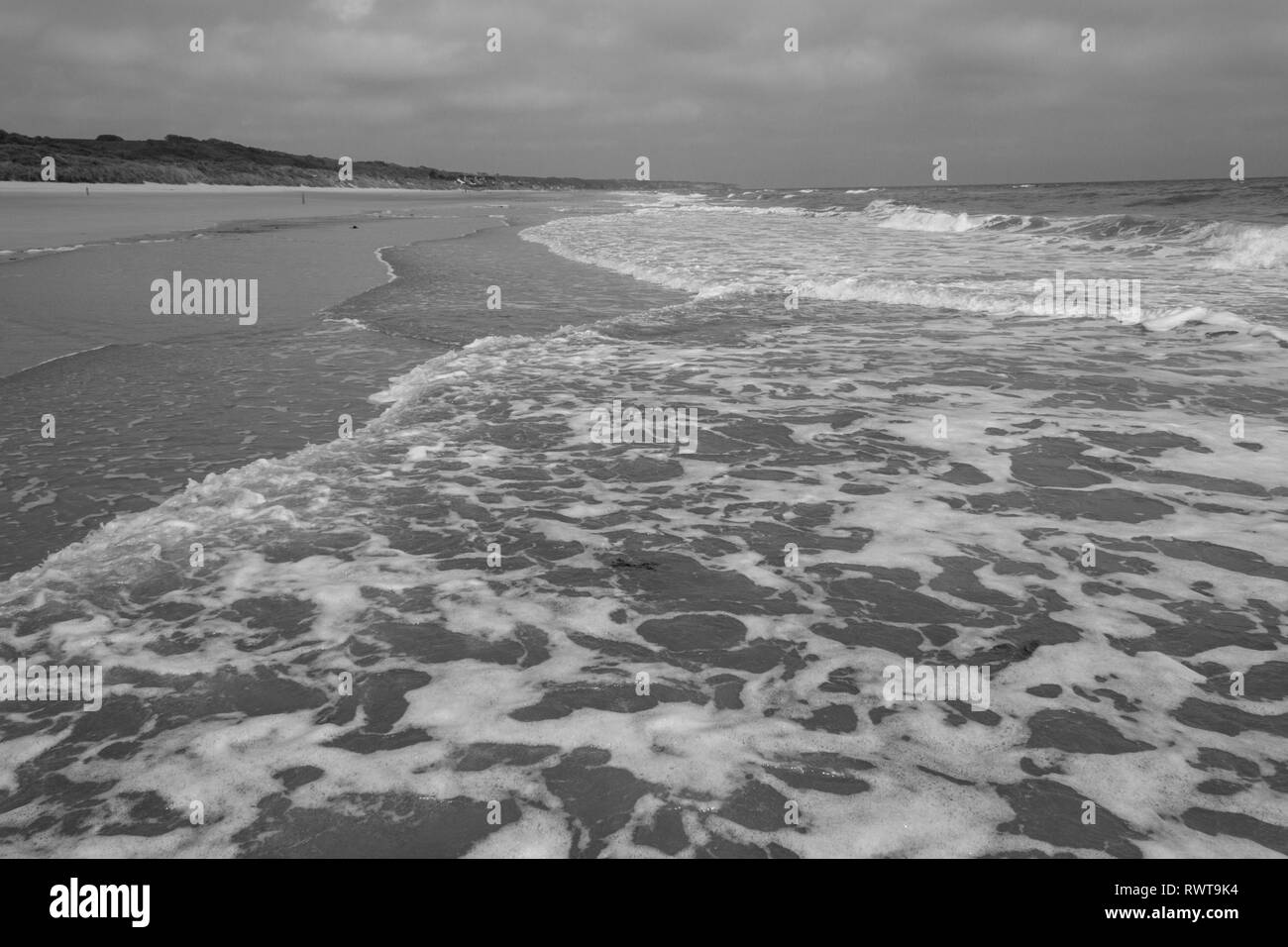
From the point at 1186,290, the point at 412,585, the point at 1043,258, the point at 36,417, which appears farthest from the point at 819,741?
the point at 1043,258

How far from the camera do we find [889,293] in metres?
14.0

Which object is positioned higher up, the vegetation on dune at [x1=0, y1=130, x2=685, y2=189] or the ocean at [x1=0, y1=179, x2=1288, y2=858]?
the vegetation on dune at [x1=0, y1=130, x2=685, y2=189]

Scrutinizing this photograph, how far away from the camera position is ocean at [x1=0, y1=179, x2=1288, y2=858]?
2.77 meters

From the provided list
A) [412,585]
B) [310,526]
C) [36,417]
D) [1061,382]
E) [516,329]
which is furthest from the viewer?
[516,329]

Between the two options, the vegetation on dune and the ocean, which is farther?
the vegetation on dune

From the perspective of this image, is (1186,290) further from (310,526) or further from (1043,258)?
(310,526)

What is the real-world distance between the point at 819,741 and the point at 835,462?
324 centimetres

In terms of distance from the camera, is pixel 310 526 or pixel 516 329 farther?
pixel 516 329

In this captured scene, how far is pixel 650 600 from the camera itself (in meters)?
4.15

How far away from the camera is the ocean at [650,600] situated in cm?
277

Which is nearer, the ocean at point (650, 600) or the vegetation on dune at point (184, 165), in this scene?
the ocean at point (650, 600)

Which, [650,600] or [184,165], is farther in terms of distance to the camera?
[184,165]

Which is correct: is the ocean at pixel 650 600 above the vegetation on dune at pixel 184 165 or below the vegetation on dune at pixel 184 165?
below

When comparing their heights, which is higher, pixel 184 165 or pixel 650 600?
pixel 184 165
